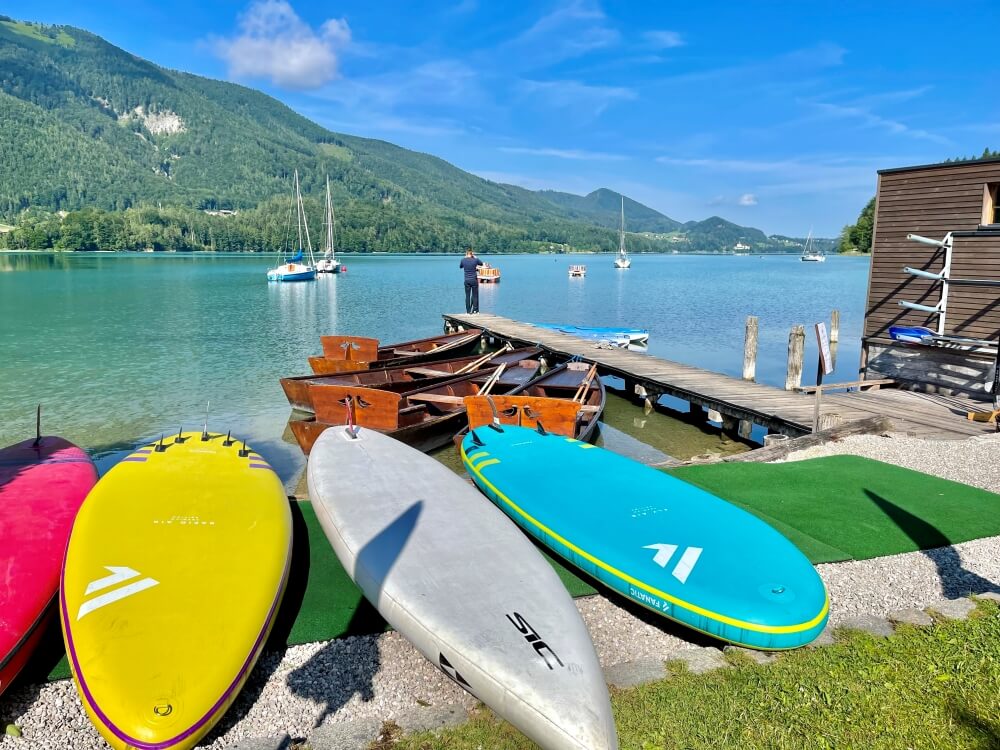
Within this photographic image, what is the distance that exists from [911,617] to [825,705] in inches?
62.1

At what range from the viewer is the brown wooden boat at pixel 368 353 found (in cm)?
1636

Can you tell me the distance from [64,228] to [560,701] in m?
158

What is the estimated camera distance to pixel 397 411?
1166cm

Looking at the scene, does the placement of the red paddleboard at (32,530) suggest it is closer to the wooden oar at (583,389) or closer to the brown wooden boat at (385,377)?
the brown wooden boat at (385,377)

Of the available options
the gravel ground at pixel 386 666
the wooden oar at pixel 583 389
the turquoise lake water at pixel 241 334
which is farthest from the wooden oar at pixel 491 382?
the gravel ground at pixel 386 666

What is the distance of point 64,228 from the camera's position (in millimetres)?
130875

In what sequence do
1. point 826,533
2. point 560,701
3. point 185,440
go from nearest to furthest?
point 560,701, point 826,533, point 185,440

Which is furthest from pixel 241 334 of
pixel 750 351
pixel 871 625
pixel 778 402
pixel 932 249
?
pixel 871 625

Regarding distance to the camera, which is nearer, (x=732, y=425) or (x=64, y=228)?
(x=732, y=425)

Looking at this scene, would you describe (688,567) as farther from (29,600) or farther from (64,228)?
(64,228)

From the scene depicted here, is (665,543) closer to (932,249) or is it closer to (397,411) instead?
(397,411)

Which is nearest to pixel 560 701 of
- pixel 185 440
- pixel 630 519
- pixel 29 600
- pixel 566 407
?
pixel 630 519

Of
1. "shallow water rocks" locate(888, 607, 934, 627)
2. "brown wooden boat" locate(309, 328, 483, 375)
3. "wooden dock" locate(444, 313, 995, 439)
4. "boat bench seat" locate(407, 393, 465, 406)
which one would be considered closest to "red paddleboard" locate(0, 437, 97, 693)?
"boat bench seat" locate(407, 393, 465, 406)

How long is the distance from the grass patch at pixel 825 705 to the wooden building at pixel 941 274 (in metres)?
11.5
